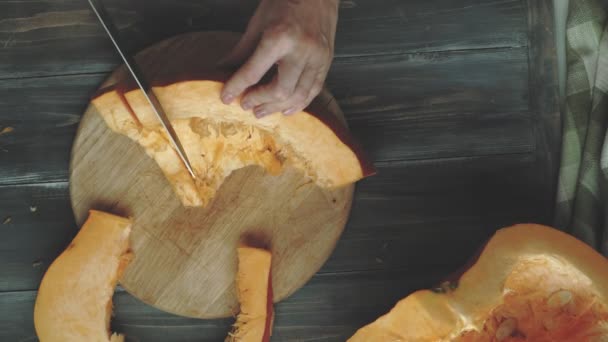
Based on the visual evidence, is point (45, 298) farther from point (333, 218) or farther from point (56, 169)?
point (333, 218)

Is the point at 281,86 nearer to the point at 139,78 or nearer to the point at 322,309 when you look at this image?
the point at 139,78

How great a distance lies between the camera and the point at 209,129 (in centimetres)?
108

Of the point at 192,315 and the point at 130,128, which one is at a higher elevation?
the point at 130,128

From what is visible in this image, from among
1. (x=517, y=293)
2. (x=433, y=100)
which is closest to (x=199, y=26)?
(x=433, y=100)

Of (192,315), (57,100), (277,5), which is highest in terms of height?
Result: (277,5)

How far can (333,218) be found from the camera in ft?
3.76

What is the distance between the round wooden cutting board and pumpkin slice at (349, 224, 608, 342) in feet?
0.72

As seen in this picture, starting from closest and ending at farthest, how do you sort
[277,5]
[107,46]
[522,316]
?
[277,5], [522,316], [107,46]

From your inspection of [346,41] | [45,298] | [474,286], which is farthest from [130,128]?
[474,286]

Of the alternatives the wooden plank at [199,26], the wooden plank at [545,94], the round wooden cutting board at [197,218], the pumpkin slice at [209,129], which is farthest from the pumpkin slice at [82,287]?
the wooden plank at [545,94]

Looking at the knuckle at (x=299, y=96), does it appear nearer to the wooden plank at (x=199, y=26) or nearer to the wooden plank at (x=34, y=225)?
the wooden plank at (x=199, y=26)

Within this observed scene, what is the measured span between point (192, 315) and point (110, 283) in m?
0.17

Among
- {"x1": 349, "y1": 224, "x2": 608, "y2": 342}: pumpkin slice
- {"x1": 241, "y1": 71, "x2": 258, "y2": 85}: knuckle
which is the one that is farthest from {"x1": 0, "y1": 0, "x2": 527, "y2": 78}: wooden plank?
{"x1": 349, "y1": 224, "x2": 608, "y2": 342}: pumpkin slice

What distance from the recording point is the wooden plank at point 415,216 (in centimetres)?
120
